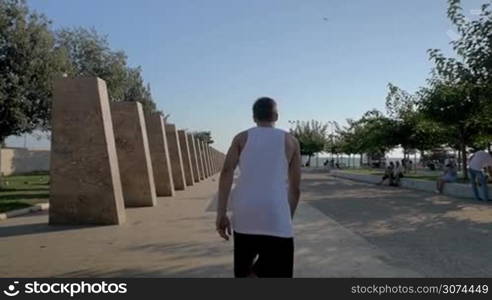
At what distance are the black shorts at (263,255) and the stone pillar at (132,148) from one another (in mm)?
11927

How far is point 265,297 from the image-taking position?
166 inches

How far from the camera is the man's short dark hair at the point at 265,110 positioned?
4.22 meters

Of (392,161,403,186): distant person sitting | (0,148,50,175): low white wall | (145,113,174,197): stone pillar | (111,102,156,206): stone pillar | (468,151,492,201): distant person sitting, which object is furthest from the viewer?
(0,148,50,175): low white wall

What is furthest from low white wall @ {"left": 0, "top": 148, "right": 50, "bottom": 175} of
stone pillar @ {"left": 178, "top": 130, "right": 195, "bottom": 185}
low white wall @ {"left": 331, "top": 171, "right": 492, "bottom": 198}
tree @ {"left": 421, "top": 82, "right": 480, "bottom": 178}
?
tree @ {"left": 421, "top": 82, "right": 480, "bottom": 178}

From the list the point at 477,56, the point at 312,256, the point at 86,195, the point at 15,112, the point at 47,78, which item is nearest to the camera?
the point at 312,256

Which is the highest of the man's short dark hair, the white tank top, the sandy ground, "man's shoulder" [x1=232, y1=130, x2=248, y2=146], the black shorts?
the man's short dark hair

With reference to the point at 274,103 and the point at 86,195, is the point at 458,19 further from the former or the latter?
the point at 274,103

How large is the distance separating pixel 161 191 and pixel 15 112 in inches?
229

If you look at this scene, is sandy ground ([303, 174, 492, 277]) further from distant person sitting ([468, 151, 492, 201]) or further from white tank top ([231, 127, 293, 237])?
white tank top ([231, 127, 293, 237])

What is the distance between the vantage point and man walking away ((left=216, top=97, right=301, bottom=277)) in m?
3.99

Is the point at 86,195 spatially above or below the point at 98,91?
below

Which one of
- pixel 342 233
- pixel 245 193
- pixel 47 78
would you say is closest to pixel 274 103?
pixel 245 193

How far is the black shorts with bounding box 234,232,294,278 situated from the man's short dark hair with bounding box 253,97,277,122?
887mm

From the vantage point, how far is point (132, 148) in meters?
15.7
